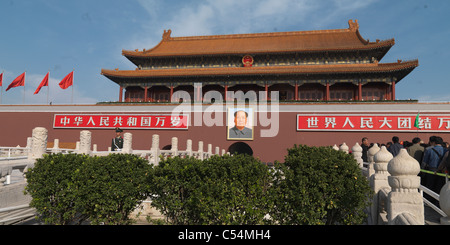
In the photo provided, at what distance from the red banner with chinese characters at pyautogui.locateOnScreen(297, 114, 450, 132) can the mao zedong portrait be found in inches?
126

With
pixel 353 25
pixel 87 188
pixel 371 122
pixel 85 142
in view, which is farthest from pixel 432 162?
pixel 353 25

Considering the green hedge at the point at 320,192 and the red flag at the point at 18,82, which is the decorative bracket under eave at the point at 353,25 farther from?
the red flag at the point at 18,82

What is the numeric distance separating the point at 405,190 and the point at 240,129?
15.4 metres

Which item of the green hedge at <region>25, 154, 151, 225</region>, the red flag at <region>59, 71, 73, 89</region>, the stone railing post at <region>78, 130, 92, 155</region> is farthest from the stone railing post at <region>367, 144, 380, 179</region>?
the red flag at <region>59, 71, 73, 89</region>

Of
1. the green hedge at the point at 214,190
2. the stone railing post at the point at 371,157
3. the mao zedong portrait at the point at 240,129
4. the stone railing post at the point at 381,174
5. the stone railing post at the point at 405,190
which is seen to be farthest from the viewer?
the mao zedong portrait at the point at 240,129

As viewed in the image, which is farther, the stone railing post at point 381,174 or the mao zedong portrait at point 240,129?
the mao zedong portrait at point 240,129

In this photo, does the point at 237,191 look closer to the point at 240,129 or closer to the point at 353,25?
the point at 240,129

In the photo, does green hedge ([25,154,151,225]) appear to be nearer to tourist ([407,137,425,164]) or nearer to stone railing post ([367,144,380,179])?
stone railing post ([367,144,380,179])

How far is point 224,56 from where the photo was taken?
22.3 meters

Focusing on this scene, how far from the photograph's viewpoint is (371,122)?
56.0ft

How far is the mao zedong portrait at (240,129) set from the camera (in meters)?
18.7

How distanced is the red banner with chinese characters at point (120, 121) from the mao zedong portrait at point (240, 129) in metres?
3.21

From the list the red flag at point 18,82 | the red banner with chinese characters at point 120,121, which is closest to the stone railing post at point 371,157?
the red banner with chinese characters at point 120,121
